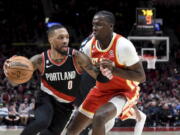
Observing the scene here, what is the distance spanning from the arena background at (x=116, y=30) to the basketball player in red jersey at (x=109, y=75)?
321 inches

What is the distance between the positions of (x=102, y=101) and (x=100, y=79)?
266 millimetres

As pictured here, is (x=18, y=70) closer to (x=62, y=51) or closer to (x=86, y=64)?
(x=62, y=51)

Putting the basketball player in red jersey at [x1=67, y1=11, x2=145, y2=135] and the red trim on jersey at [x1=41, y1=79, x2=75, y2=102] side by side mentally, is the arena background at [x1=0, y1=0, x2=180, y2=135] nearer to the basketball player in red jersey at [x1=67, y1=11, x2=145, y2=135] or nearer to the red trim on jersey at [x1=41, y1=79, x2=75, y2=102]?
the basketball player in red jersey at [x1=67, y1=11, x2=145, y2=135]

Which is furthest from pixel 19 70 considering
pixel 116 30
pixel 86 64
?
pixel 116 30

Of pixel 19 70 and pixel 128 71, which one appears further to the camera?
pixel 128 71

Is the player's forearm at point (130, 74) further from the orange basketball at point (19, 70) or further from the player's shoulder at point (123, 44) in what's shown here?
the orange basketball at point (19, 70)

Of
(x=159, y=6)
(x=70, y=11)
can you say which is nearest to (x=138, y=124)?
(x=159, y=6)

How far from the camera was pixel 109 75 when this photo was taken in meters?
5.24

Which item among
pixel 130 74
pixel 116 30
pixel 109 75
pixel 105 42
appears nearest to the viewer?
pixel 109 75

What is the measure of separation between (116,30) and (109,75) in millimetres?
14487

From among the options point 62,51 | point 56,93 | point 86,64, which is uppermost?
point 62,51

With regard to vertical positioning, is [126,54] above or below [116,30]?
above

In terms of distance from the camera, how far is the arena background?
15109 millimetres

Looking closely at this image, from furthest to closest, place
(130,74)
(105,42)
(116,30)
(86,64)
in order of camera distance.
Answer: (116,30), (105,42), (86,64), (130,74)
